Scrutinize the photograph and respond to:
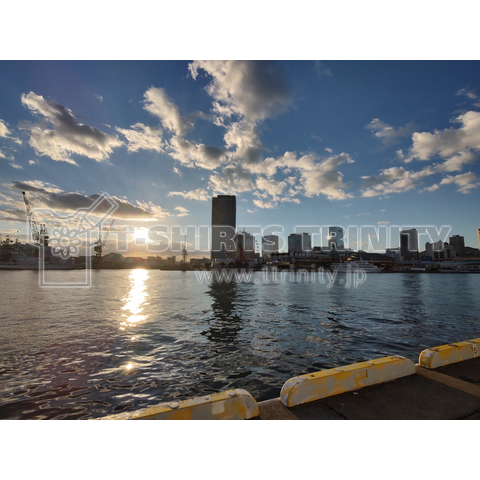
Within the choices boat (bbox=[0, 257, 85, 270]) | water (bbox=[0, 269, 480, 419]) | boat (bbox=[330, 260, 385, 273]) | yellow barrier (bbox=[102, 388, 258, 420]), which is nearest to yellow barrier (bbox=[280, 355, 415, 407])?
yellow barrier (bbox=[102, 388, 258, 420])

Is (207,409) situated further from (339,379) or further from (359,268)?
(359,268)

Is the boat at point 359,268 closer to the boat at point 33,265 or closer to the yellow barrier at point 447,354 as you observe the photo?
the yellow barrier at point 447,354

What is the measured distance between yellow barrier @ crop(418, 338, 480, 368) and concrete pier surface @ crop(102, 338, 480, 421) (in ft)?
0.99

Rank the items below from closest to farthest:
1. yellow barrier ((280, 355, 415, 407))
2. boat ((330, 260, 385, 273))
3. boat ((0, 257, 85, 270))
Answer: yellow barrier ((280, 355, 415, 407))
boat ((330, 260, 385, 273))
boat ((0, 257, 85, 270))

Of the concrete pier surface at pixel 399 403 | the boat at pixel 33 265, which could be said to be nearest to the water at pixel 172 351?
the concrete pier surface at pixel 399 403

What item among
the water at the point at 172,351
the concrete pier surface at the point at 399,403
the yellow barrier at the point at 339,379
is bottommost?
the water at the point at 172,351

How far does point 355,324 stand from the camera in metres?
19.6

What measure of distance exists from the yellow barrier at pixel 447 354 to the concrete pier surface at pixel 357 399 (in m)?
0.30

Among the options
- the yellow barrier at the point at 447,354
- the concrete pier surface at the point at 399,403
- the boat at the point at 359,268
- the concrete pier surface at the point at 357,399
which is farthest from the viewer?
the boat at the point at 359,268

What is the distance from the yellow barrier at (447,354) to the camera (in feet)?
21.0

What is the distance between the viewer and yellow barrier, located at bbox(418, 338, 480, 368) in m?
6.40

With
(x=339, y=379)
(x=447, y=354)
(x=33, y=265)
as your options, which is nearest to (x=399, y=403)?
(x=339, y=379)

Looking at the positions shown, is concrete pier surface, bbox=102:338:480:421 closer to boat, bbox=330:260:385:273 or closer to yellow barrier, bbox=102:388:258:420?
yellow barrier, bbox=102:388:258:420
